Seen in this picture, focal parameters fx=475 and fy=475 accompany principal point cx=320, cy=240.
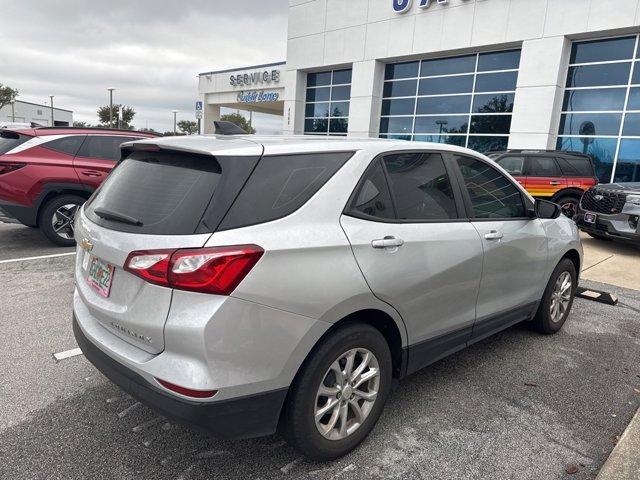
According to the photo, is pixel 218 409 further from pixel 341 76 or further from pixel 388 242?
pixel 341 76

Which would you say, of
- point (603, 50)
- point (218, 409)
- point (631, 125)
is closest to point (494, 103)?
point (603, 50)

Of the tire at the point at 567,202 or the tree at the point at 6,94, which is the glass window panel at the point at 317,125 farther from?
the tree at the point at 6,94

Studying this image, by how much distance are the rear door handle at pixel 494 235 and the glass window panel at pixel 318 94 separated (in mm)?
20392

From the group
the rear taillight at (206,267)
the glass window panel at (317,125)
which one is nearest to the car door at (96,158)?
the rear taillight at (206,267)

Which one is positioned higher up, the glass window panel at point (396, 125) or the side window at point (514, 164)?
the glass window panel at point (396, 125)

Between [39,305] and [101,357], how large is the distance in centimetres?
279

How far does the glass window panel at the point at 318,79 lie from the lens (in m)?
22.5

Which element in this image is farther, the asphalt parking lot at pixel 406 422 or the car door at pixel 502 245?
the car door at pixel 502 245

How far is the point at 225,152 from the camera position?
2184 mm

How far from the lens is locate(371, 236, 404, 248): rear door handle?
2421 mm

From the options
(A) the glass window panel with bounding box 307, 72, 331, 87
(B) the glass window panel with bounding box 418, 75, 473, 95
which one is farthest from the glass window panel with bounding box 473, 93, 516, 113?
(A) the glass window panel with bounding box 307, 72, 331, 87

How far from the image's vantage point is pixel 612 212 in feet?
27.5

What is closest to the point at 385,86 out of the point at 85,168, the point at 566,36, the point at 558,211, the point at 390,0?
the point at 390,0

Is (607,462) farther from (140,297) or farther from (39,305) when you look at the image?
(39,305)
